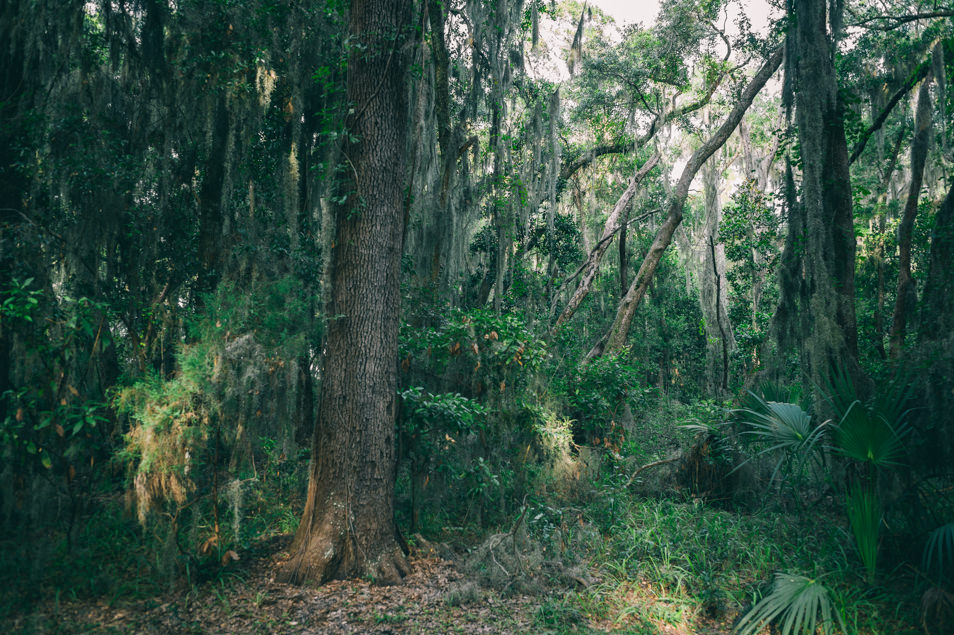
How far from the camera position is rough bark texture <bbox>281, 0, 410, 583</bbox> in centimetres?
454

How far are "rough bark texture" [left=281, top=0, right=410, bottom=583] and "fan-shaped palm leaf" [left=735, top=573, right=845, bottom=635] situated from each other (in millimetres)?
2880

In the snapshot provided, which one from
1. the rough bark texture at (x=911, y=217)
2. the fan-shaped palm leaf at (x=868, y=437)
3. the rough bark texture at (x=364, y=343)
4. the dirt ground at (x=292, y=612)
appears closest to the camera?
the dirt ground at (x=292, y=612)

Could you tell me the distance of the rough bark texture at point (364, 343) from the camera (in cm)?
454

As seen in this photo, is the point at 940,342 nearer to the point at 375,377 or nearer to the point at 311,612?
the point at 375,377

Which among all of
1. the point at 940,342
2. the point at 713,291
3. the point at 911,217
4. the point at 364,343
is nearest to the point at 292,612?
the point at 364,343

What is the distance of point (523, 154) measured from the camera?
10484 mm

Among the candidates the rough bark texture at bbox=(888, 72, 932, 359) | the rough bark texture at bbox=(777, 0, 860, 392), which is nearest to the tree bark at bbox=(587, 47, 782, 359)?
the rough bark texture at bbox=(888, 72, 932, 359)

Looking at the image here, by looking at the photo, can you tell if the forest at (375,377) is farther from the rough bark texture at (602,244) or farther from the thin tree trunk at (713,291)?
the thin tree trunk at (713,291)

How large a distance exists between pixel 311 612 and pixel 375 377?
6.42ft

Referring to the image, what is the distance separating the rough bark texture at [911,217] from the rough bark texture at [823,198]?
127 inches

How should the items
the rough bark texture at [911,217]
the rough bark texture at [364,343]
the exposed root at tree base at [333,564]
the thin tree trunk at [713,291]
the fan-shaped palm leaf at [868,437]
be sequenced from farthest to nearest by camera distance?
the thin tree trunk at [713,291], the rough bark texture at [911,217], the rough bark texture at [364,343], the exposed root at tree base at [333,564], the fan-shaped palm leaf at [868,437]

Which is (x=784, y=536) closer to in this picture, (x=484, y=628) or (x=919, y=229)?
(x=484, y=628)

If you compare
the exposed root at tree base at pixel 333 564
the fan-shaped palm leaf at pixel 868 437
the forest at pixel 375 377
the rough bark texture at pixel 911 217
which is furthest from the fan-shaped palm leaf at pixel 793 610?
the rough bark texture at pixel 911 217

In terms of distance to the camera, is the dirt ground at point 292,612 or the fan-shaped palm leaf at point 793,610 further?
the dirt ground at point 292,612
